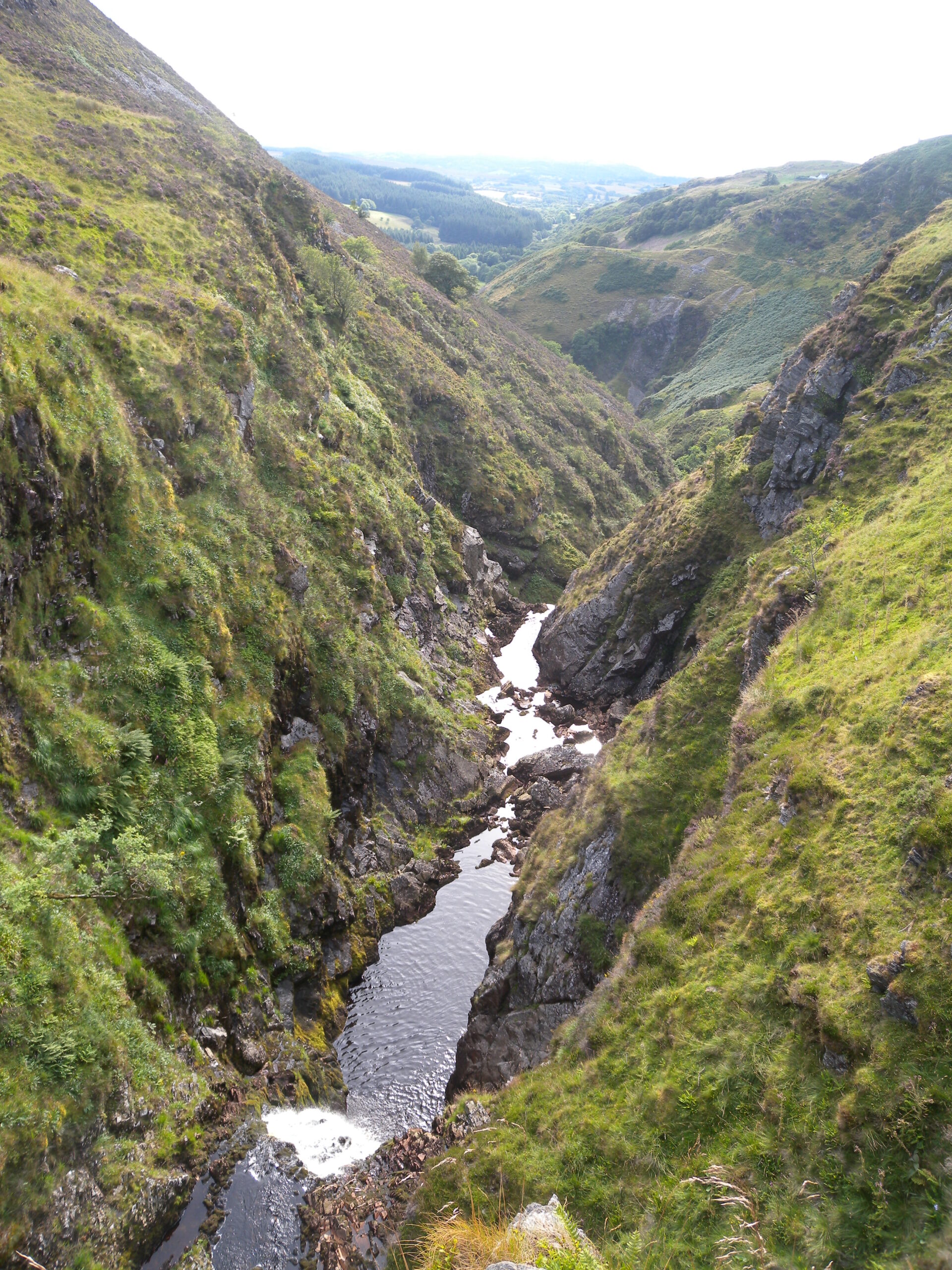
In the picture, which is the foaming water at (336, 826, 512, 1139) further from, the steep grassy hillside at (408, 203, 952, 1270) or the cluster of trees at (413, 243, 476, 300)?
the cluster of trees at (413, 243, 476, 300)

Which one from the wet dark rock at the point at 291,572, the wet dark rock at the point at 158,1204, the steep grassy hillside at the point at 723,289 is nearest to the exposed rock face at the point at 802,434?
the wet dark rock at the point at 291,572

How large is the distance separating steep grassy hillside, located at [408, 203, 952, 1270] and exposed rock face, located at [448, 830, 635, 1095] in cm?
64

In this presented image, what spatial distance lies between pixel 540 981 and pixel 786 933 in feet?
41.2

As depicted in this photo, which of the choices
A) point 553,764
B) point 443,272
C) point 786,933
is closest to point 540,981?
point 786,933

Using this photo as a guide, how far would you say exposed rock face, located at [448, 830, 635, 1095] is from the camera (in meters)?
24.9

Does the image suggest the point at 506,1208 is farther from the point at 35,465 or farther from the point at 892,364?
the point at 892,364

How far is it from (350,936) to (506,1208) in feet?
51.0

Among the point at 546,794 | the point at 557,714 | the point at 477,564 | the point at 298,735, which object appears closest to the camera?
the point at 298,735

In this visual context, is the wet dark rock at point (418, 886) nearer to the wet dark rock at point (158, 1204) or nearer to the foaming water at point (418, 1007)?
the foaming water at point (418, 1007)

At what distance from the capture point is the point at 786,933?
17.2m

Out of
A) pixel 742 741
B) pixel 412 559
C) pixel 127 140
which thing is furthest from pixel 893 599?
pixel 127 140

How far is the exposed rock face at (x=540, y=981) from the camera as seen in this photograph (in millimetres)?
24906

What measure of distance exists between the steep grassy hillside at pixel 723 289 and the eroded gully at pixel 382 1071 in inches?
4422

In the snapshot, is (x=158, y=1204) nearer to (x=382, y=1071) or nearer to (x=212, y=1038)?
(x=212, y=1038)
